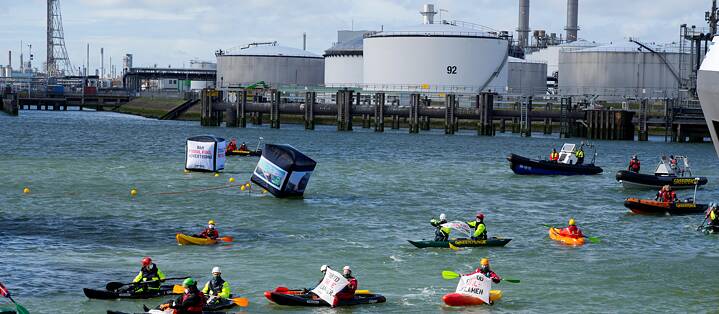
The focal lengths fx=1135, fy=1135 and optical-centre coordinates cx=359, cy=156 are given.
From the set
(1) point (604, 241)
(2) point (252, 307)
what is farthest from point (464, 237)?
(2) point (252, 307)

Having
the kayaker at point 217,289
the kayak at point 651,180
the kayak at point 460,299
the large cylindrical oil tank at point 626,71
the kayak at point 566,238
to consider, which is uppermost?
the large cylindrical oil tank at point 626,71

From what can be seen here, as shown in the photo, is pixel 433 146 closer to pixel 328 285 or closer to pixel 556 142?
pixel 556 142

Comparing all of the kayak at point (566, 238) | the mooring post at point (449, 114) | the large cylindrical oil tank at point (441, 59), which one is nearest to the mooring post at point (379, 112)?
the mooring post at point (449, 114)

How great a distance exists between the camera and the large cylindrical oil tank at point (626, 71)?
589ft

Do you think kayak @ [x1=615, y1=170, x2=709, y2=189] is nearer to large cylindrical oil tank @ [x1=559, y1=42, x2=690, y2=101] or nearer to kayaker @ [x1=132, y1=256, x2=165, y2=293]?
kayaker @ [x1=132, y1=256, x2=165, y2=293]

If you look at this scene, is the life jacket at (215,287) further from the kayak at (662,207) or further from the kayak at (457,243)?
the kayak at (662,207)

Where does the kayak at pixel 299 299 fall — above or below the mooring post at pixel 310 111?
below

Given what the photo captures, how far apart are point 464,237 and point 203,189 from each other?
25.4 m

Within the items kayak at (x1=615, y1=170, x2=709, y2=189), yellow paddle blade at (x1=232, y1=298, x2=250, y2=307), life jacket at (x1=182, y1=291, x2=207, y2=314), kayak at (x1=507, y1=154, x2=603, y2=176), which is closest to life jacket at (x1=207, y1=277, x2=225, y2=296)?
yellow paddle blade at (x1=232, y1=298, x2=250, y2=307)

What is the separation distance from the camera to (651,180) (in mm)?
72125

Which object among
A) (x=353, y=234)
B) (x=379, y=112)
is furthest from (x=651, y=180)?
(x=379, y=112)

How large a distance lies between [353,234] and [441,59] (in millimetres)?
124453

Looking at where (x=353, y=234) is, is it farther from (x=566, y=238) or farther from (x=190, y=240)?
(x=566, y=238)

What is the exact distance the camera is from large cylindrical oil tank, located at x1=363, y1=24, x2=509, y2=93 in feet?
568
